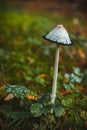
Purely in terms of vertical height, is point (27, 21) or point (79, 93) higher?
point (27, 21)

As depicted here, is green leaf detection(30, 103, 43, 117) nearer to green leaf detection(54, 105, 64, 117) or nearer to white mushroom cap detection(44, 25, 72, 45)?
green leaf detection(54, 105, 64, 117)

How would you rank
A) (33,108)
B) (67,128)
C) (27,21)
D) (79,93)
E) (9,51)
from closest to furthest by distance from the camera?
(33,108), (67,128), (79,93), (9,51), (27,21)

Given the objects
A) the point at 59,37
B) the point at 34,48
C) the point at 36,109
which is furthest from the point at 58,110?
the point at 34,48

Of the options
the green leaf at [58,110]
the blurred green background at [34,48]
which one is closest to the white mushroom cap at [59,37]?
the green leaf at [58,110]

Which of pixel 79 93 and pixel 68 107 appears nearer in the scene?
pixel 68 107

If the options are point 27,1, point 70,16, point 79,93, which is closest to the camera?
point 79,93

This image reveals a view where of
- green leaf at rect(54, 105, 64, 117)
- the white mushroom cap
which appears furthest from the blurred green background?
the white mushroom cap

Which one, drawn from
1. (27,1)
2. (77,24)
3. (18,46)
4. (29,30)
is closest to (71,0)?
(27,1)

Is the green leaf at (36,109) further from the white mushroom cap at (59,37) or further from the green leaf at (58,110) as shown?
the white mushroom cap at (59,37)

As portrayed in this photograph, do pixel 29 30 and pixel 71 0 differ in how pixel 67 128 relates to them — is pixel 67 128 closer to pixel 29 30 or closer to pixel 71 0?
pixel 29 30
